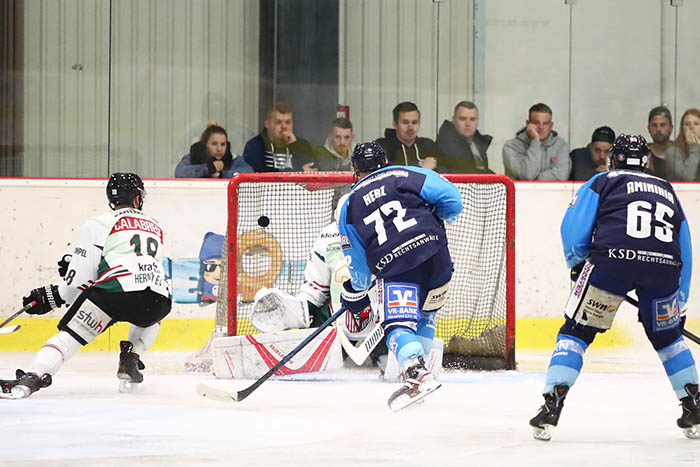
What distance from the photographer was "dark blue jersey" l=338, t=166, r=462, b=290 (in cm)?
371

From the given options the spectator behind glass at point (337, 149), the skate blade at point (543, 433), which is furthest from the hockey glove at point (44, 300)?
the spectator behind glass at point (337, 149)

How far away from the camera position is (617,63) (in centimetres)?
722

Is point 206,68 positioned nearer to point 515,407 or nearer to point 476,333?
point 476,333

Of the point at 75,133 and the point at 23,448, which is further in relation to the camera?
the point at 75,133

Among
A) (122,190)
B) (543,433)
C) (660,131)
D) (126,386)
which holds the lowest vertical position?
(126,386)

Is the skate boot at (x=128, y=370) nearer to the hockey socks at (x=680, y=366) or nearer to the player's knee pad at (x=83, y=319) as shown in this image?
the player's knee pad at (x=83, y=319)

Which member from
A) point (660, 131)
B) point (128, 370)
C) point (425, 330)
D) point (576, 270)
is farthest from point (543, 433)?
point (660, 131)

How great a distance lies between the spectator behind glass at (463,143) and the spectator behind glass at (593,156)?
55 centimetres

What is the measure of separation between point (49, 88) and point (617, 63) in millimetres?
3659

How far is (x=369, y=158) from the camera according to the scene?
12.9ft

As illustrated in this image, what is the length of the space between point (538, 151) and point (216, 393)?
3.59 meters

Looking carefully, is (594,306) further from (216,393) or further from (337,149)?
(337,149)

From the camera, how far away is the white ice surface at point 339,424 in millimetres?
2930

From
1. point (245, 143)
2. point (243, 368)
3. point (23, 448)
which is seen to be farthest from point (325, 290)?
point (23, 448)
